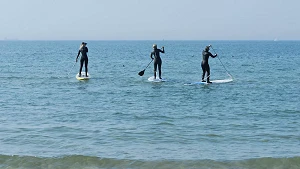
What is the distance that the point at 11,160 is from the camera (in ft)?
33.3

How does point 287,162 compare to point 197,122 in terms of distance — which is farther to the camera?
point 197,122

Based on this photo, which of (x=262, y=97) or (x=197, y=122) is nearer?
(x=197, y=122)

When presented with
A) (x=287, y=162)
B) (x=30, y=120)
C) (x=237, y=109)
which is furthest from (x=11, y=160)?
(x=237, y=109)

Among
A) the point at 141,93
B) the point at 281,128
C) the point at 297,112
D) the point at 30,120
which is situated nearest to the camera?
the point at 281,128

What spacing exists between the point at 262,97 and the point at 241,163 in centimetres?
981

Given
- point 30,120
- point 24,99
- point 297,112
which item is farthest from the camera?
point 24,99

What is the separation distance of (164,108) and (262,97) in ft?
15.8

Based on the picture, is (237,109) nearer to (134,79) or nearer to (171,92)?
(171,92)

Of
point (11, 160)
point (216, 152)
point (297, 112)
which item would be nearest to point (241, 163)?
point (216, 152)

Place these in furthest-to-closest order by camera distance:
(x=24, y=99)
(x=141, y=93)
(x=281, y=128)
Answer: (x=141, y=93) → (x=24, y=99) → (x=281, y=128)

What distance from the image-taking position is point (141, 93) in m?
20.8

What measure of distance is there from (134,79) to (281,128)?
1453 centimetres

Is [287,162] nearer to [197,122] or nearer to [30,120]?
[197,122]

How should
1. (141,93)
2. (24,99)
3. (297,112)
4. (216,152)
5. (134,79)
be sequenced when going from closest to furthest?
(216,152), (297,112), (24,99), (141,93), (134,79)
